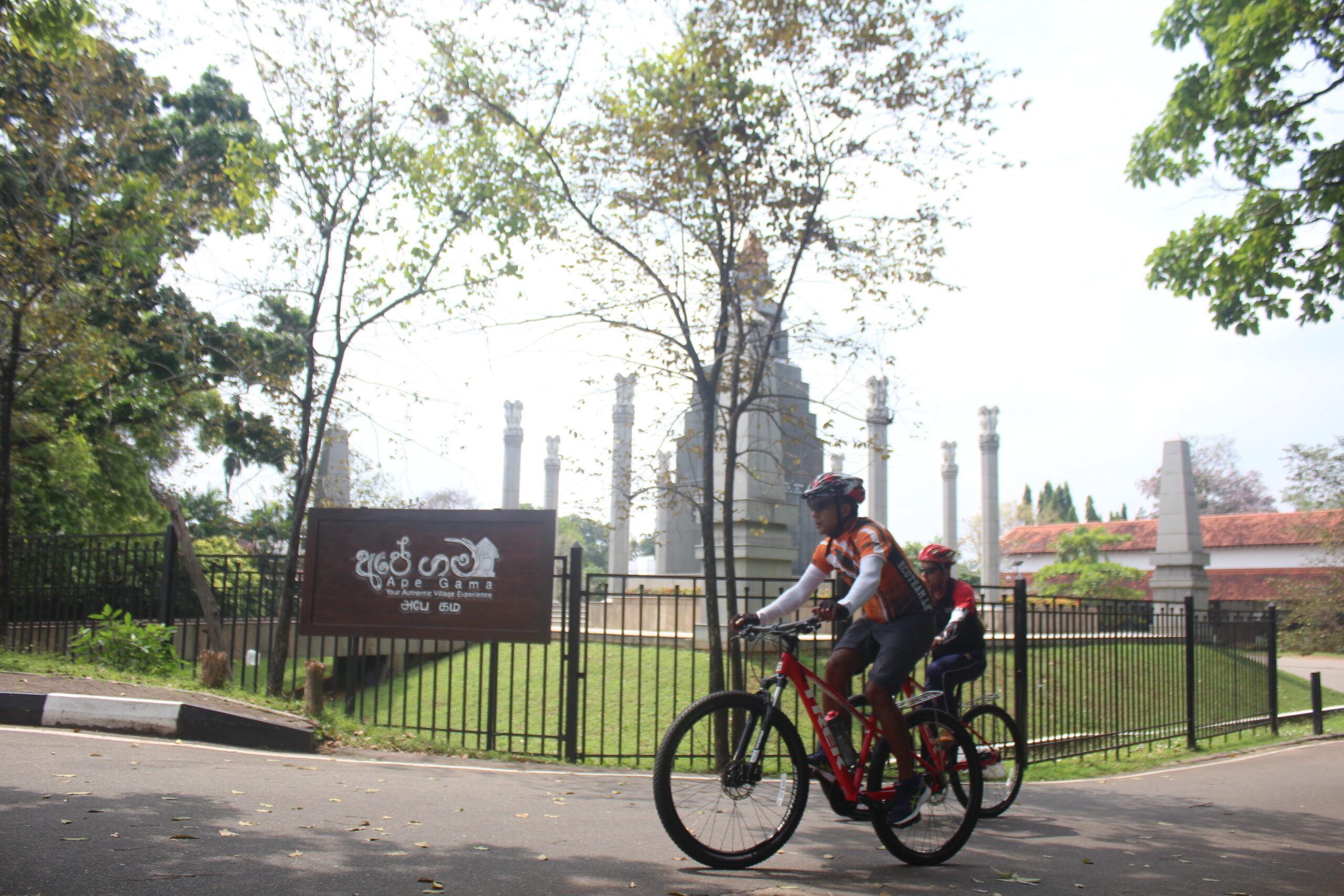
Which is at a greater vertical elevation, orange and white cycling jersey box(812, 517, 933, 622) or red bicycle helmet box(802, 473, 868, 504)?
red bicycle helmet box(802, 473, 868, 504)

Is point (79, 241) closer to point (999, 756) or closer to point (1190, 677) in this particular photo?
point (999, 756)

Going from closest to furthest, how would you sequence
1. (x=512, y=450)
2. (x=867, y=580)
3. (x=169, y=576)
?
(x=867, y=580) → (x=169, y=576) → (x=512, y=450)

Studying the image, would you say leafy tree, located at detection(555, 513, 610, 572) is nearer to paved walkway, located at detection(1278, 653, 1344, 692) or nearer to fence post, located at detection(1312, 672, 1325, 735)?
paved walkway, located at detection(1278, 653, 1344, 692)

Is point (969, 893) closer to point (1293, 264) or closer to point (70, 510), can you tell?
point (1293, 264)

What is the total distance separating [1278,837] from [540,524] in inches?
242

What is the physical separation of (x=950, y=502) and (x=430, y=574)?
39.4 m

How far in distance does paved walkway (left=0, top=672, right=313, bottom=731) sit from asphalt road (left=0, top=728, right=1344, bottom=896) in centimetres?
69

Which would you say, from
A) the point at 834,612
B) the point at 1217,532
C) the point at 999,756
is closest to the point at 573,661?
the point at 999,756

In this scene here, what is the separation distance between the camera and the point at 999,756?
6.13 metres

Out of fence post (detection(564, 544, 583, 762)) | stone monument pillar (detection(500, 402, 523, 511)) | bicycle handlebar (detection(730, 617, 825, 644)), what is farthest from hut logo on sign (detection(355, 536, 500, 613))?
stone monument pillar (detection(500, 402, 523, 511))

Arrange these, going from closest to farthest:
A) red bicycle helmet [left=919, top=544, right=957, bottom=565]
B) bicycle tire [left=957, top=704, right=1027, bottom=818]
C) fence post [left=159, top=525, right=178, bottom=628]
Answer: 1. bicycle tire [left=957, top=704, right=1027, bottom=818]
2. red bicycle helmet [left=919, top=544, right=957, bottom=565]
3. fence post [left=159, top=525, right=178, bottom=628]

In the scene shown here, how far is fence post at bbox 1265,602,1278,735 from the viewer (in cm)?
1422

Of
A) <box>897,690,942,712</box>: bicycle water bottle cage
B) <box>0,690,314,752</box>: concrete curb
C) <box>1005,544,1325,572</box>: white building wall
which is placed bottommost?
<box>0,690,314,752</box>: concrete curb

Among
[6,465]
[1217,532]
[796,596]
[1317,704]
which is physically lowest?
[1317,704]
